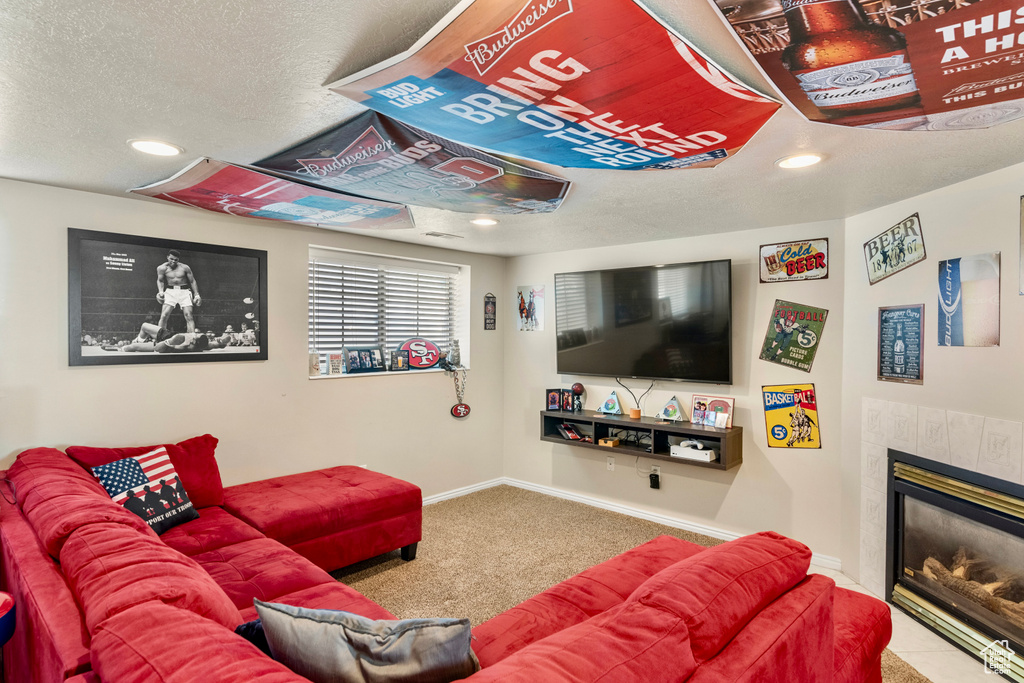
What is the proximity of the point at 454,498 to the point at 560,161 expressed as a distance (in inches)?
137

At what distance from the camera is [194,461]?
10.0 ft

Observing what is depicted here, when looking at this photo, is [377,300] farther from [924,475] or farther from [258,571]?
[924,475]

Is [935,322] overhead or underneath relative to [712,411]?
overhead

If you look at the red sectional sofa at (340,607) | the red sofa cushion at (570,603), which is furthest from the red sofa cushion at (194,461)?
the red sofa cushion at (570,603)

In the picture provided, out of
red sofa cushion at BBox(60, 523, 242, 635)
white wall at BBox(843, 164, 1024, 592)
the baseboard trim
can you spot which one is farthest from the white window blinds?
white wall at BBox(843, 164, 1024, 592)

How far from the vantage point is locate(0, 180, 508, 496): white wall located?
109 inches

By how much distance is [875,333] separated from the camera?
10.5 ft

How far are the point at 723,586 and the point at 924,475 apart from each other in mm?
2289

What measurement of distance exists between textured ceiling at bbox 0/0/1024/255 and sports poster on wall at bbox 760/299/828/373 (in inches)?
24.5

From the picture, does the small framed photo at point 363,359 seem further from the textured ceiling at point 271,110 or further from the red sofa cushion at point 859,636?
the red sofa cushion at point 859,636

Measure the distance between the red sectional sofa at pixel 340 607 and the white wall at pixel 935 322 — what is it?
4.50ft

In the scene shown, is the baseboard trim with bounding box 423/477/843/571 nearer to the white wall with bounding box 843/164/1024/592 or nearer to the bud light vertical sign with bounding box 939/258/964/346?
the white wall with bounding box 843/164/1024/592

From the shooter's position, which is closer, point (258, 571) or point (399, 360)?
point (258, 571)

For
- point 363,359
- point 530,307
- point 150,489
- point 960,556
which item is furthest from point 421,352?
point 960,556
